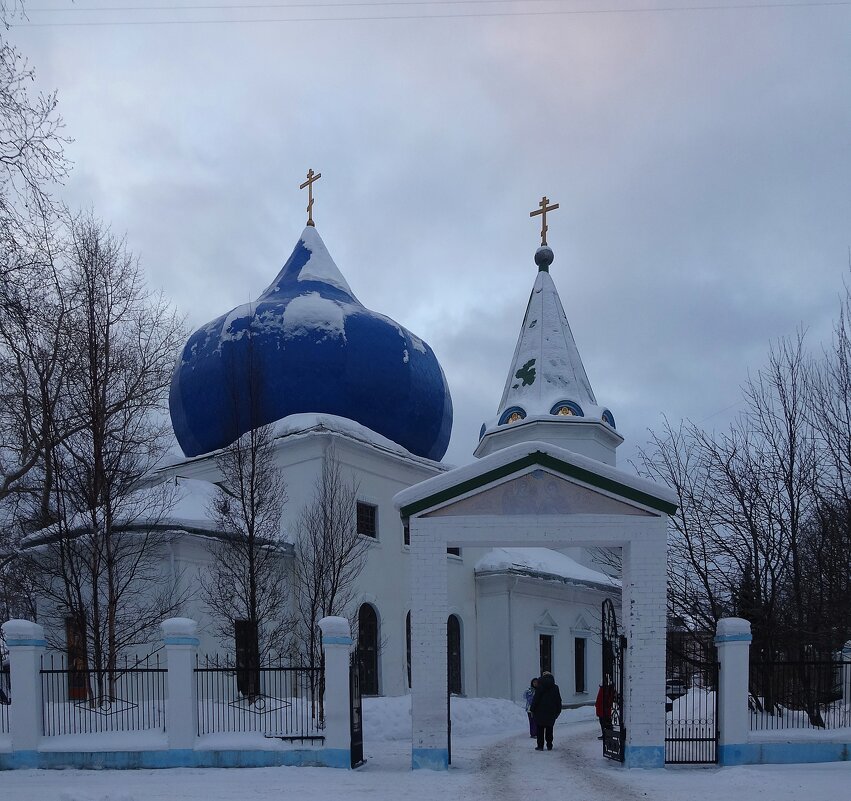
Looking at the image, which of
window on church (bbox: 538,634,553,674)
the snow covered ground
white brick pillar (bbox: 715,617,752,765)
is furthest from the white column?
window on church (bbox: 538,634,553,674)

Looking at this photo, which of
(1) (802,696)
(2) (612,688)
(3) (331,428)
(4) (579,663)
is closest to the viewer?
(2) (612,688)

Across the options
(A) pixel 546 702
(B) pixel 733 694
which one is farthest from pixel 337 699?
(B) pixel 733 694

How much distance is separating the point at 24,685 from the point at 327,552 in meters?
7.59

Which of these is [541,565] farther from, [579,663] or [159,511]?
[159,511]

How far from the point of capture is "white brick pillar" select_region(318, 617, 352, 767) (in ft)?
39.9

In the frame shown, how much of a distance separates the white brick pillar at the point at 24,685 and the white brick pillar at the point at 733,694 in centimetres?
864

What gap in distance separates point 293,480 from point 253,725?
8.77m

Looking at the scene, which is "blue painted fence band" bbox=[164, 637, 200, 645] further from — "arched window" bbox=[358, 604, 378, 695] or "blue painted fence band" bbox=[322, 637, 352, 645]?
"arched window" bbox=[358, 604, 378, 695]

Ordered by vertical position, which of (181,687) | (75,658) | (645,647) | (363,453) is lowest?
(75,658)

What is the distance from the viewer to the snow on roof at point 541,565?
2584 cm

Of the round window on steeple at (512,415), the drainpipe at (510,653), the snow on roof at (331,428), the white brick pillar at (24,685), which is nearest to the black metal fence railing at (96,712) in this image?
the white brick pillar at (24,685)

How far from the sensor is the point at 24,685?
1266cm

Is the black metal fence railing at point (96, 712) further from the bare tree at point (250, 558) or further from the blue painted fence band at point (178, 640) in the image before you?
the bare tree at point (250, 558)

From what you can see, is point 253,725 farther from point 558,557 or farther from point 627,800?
point 558,557
